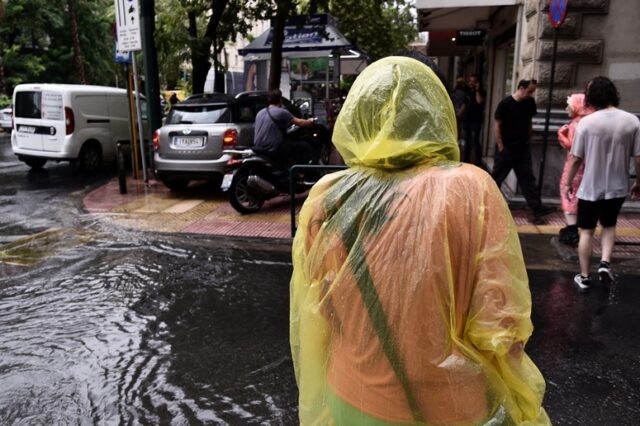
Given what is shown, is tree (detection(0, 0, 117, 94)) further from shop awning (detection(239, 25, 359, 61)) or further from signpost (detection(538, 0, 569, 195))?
signpost (detection(538, 0, 569, 195))

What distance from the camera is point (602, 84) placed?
4672 millimetres

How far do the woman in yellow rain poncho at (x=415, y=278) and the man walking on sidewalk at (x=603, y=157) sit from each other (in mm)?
3611

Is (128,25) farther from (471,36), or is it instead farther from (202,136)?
(471,36)

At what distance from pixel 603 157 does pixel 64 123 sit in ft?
33.0

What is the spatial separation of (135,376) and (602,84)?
163 inches

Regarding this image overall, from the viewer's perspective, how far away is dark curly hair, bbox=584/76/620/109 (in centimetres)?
466

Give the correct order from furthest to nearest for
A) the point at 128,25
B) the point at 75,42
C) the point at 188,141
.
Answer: the point at 75,42 < the point at 128,25 < the point at 188,141

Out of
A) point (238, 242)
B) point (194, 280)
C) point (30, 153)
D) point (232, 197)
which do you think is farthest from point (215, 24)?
point (194, 280)

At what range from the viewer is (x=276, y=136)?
26.5ft

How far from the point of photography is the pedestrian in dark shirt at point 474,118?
11234 mm

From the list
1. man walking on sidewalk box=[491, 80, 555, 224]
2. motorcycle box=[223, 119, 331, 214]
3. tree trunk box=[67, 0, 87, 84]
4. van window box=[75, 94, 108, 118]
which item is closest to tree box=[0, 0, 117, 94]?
tree trunk box=[67, 0, 87, 84]

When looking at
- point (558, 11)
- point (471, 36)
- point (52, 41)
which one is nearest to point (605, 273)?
point (558, 11)

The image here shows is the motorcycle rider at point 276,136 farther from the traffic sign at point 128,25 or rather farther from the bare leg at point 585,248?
the bare leg at point 585,248

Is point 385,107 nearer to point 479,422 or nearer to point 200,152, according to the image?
point 479,422
